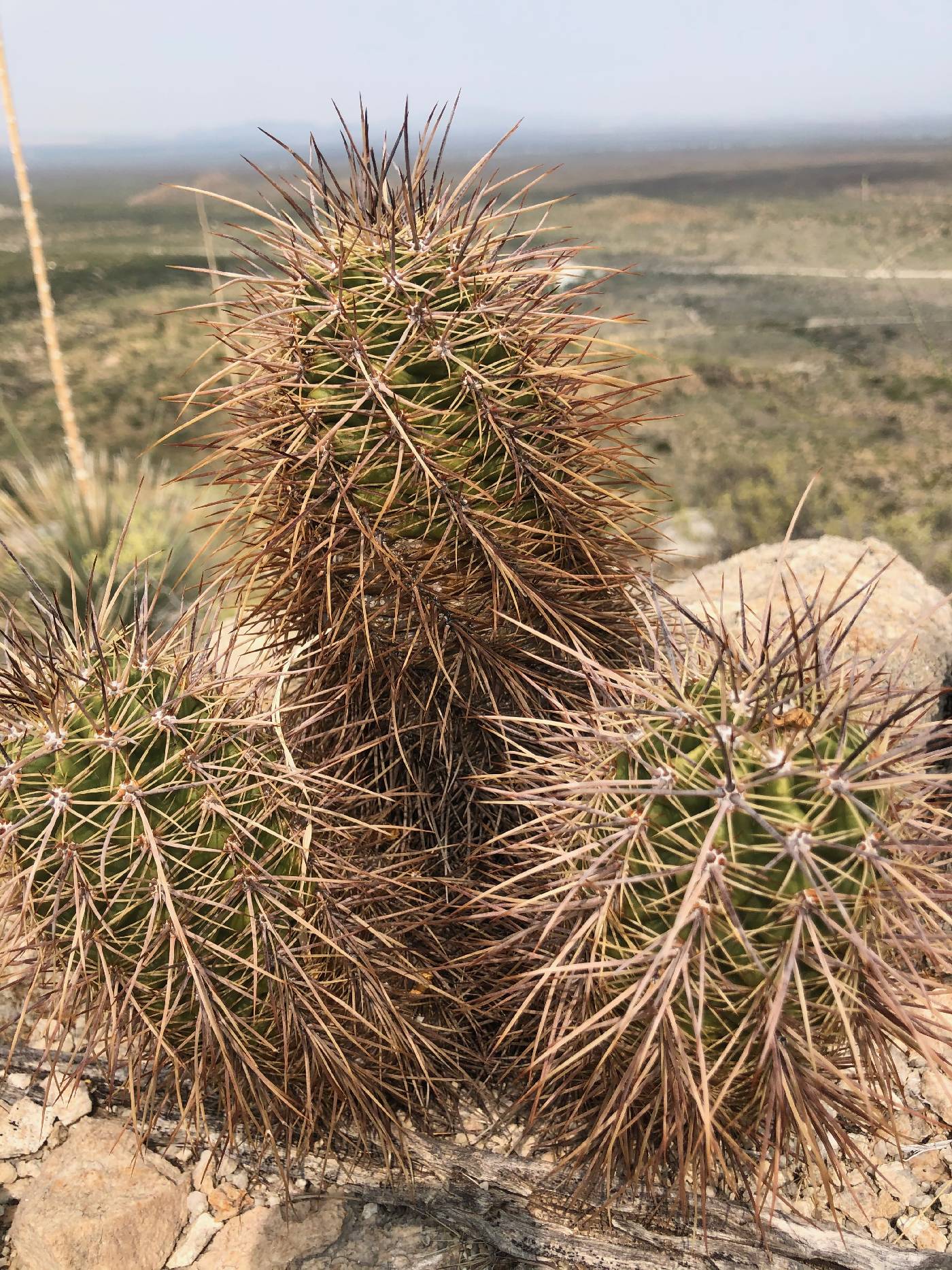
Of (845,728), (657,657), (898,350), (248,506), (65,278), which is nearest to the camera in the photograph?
(845,728)

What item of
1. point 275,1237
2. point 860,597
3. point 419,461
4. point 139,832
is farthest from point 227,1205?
point 860,597

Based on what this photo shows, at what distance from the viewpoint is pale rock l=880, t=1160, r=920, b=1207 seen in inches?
82.7

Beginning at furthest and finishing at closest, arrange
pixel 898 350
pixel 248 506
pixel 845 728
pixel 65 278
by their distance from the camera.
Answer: pixel 65 278
pixel 898 350
pixel 248 506
pixel 845 728

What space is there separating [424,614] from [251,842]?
538mm

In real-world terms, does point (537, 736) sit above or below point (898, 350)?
above

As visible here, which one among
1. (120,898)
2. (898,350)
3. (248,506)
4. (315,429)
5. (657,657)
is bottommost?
(898,350)

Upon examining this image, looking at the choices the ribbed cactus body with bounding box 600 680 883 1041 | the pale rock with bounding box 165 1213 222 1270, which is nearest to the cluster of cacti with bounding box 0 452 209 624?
the pale rock with bounding box 165 1213 222 1270

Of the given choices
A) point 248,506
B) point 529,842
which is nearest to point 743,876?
point 529,842

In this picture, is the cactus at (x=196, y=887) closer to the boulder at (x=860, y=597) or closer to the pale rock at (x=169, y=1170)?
the pale rock at (x=169, y=1170)

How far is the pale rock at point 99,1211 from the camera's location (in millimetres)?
2055

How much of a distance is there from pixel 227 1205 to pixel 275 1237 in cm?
14

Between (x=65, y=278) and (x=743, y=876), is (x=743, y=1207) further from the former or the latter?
(x=65, y=278)

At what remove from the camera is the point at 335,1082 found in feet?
6.35

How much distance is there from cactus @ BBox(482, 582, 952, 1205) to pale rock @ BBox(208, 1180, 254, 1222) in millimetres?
875
